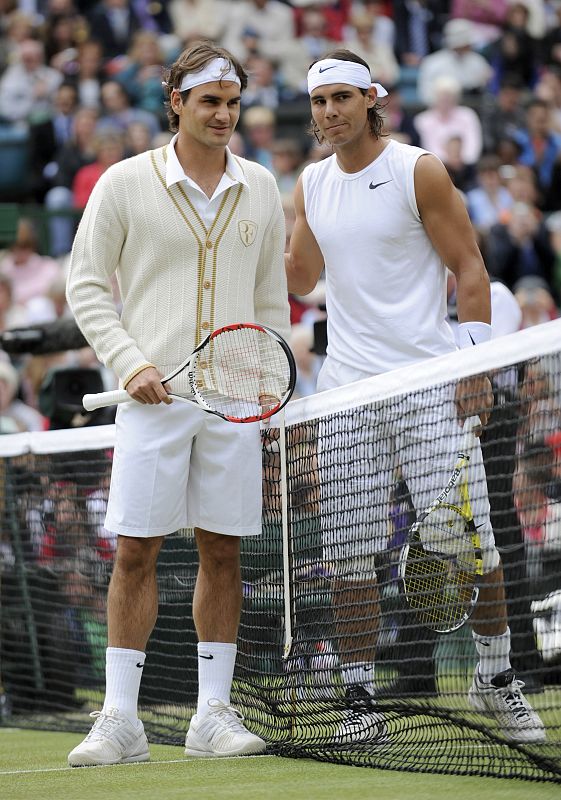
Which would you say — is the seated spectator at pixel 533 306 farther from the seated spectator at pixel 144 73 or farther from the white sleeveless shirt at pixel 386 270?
the seated spectator at pixel 144 73

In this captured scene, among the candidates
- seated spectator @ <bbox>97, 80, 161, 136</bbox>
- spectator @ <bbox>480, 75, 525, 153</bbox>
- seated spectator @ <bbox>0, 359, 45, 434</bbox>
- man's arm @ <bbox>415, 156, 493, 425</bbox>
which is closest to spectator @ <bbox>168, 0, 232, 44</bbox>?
seated spectator @ <bbox>97, 80, 161, 136</bbox>

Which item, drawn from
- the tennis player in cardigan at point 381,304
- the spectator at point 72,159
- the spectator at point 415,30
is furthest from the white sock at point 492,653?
the spectator at point 415,30

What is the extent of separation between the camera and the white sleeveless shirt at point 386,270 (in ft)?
17.2

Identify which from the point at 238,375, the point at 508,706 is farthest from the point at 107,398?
the point at 508,706

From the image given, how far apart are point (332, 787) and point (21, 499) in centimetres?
361

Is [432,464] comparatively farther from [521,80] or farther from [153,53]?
[521,80]

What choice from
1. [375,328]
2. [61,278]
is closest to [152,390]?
[375,328]

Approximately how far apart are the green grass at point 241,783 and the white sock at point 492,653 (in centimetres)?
54

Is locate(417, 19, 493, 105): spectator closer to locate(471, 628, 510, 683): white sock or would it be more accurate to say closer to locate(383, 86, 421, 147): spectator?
locate(383, 86, 421, 147): spectator

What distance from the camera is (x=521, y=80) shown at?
55.5 feet

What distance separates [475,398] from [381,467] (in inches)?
23.2

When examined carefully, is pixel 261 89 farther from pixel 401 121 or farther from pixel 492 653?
pixel 492 653

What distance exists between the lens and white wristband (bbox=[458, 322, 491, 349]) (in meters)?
5.16

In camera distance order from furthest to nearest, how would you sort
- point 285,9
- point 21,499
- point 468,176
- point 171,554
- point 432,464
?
point 285,9 → point 468,176 → point 21,499 → point 171,554 → point 432,464
